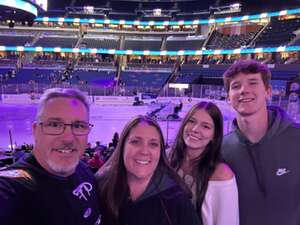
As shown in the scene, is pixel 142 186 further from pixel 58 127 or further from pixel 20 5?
pixel 20 5

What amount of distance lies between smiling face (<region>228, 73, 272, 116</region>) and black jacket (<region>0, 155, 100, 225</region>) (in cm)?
131

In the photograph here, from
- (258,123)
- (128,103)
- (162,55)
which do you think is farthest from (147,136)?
(162,55)

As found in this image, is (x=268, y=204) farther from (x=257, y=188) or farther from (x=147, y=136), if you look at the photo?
(x=147, y=136)

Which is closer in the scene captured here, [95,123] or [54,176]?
[54,176]

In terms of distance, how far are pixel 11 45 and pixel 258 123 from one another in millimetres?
47012

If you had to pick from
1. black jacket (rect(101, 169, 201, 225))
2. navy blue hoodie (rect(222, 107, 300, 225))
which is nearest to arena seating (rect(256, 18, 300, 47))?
navy blue hoodie (rect(222, 107, 300, 225))

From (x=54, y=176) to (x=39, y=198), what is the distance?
0.46 ft

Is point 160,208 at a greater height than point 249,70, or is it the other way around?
point 249,70

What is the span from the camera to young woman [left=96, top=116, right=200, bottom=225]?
182 cm

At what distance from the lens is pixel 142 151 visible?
6.28ft

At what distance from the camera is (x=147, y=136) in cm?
194

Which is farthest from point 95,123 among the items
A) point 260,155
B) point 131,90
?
point 260,155

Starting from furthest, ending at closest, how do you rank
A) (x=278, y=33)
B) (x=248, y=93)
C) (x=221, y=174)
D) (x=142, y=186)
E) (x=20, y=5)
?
(x=278, y=33) → (x=20, y=5) → (x=248, y=93) → (x=221, y=174) → (x=142, y=186)

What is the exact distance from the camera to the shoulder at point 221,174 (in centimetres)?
210
